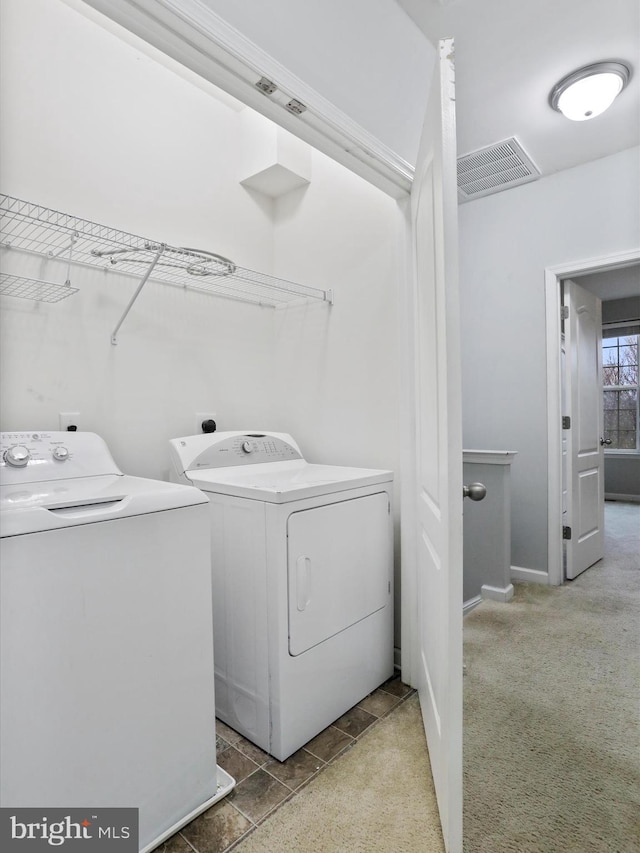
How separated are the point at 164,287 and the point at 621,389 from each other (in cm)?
644

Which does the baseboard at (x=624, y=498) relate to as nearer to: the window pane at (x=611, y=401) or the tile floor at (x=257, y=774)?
the window pane at (x=611, y=401)

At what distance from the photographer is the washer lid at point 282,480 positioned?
1541 mm

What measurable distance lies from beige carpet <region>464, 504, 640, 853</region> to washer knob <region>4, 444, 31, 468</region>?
1.63 metres

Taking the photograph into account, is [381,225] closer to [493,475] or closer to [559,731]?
[493,475]

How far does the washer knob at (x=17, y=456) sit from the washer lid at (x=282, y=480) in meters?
0.57

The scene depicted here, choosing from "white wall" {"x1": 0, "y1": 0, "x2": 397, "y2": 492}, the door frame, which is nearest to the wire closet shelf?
"white wall" {"x1": 0, "y1": 0, "x2": 397, "y2": 492}

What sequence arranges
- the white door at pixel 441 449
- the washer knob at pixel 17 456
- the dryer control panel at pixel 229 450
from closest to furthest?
the white door at pixel 441 449
the washer knob at pixel 17 456
the dryer control panel at pixel 229 450

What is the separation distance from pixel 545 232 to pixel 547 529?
1933mm

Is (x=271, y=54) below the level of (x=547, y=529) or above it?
above

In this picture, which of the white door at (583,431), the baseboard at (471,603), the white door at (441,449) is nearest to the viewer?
the white door at (441,449)

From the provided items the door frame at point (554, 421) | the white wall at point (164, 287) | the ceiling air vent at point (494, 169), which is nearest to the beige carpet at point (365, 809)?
the white wall at point (164, 287)

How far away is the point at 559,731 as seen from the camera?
1.64m

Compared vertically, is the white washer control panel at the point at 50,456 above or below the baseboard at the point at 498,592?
above

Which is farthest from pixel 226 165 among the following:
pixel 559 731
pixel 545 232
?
pixel 559 731
